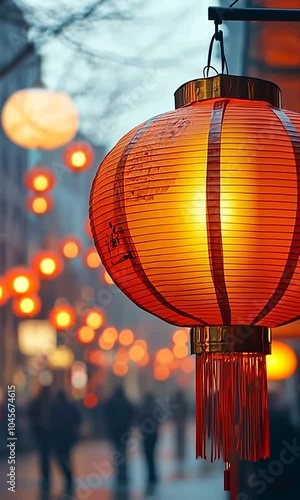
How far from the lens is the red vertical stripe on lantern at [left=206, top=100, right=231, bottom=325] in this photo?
106 centimetres

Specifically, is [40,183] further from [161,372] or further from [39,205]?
[161,372]

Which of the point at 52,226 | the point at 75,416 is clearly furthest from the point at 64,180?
the point at 75,416

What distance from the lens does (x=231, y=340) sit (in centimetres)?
114

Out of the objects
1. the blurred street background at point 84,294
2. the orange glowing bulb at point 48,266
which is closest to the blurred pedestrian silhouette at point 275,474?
the blurred street background at point 84,294

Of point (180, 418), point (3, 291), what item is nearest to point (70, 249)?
point (3, 291)

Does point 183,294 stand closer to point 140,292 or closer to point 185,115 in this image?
point 140,292

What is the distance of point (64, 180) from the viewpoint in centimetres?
503

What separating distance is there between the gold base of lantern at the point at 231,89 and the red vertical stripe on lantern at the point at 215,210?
0.05 metres

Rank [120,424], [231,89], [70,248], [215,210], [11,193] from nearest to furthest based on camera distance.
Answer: [215,210] → [231,89] → [120,424] → [70,248] → [11,193]

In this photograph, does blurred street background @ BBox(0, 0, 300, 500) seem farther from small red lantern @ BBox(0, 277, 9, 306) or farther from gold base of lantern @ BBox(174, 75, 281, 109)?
gold base of lantern @ BBox(174, 75, 281, 109)

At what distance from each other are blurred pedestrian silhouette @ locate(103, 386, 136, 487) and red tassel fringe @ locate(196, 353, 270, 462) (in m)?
3.25

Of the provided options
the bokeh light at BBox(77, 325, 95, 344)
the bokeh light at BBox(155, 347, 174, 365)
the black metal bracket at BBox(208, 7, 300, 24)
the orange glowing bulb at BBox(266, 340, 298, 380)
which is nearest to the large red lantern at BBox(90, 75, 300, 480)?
the black metal bracket at BBox(208, 7, 300, 24)

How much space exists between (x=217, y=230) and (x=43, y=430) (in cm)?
363

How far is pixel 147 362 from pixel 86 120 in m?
1.36
